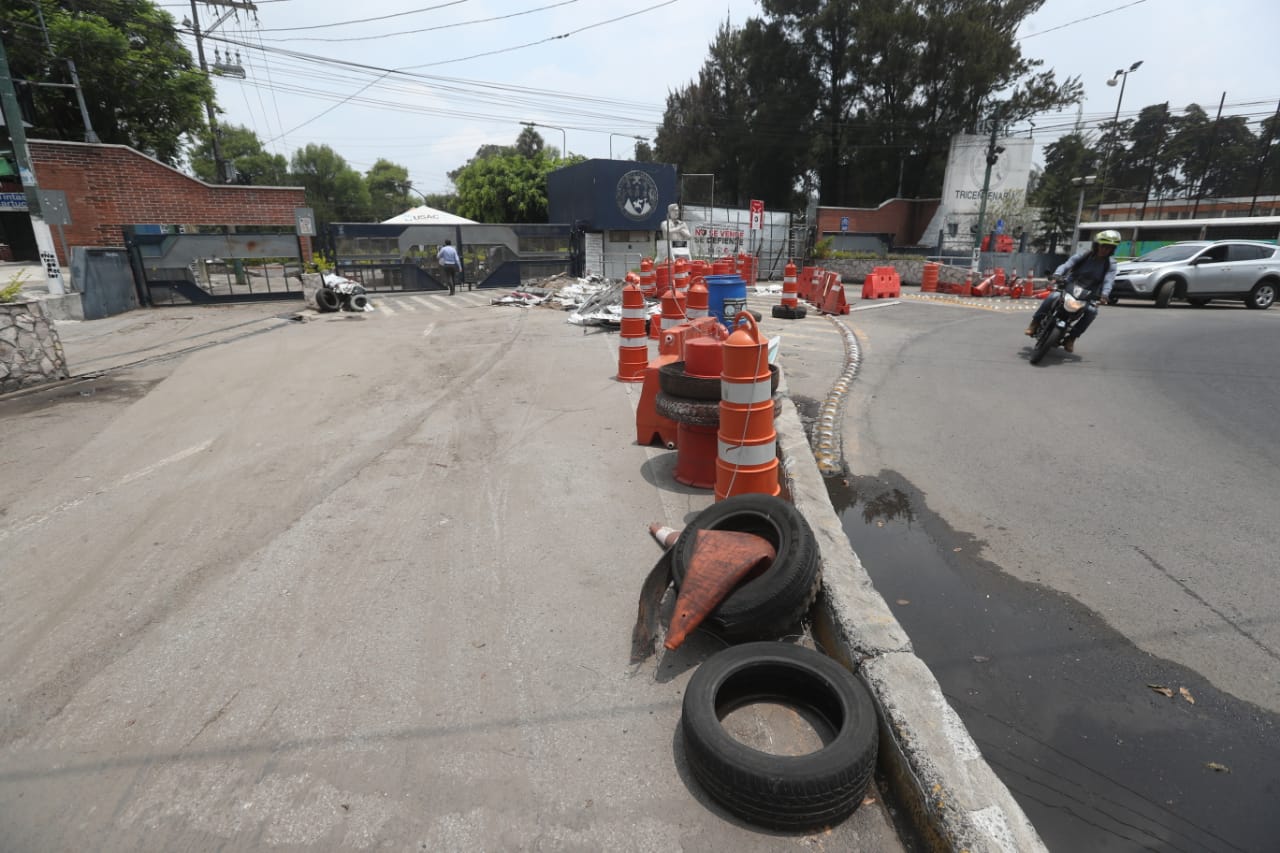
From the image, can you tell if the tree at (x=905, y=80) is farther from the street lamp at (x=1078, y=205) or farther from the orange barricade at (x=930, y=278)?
the orange barricade at (x=930, y=278)

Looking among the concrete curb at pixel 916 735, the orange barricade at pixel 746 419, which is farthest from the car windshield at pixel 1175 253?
the concrete curb at pixel 916 735

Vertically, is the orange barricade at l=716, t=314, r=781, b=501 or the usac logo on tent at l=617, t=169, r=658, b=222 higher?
the usac logo on tent at l=617, t=169, r=658, b=222

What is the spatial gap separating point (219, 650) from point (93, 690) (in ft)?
1.54

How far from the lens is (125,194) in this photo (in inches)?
751

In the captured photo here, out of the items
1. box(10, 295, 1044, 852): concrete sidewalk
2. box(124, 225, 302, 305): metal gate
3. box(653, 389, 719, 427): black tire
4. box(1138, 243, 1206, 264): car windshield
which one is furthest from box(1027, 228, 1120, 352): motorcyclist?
box(124, 225, 302, 305): metal gate

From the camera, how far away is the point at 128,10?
26.4 m

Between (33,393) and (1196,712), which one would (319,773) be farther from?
(33,393)

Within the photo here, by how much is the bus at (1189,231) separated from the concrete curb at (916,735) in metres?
38.2

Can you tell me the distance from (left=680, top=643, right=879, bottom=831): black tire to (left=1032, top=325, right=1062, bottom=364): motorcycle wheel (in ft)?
29.7

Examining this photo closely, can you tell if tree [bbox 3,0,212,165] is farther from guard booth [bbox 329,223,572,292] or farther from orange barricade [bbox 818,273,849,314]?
orange barricade [bbox 818,273,849,314]

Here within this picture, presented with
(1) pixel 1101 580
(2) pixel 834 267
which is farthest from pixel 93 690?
(2) pixel 834 267

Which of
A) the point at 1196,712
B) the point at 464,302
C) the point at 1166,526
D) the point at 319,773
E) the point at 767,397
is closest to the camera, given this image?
the point at 319,773

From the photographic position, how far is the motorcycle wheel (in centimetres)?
953

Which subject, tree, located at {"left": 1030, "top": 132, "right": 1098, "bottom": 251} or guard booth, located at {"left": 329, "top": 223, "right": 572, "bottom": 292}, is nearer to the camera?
guard booth, located at {"left": 329, "top": 223, "right": 572, "bottom": 292}
